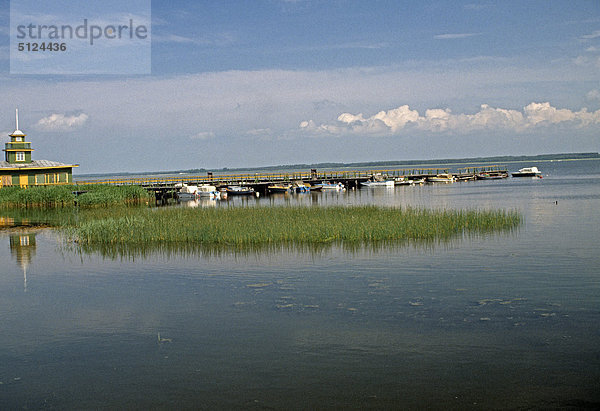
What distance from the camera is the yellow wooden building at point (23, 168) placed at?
2820 inches

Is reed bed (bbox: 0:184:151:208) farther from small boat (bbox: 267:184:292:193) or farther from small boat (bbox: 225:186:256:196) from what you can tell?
small boat (bbox: 267:184:292:193)

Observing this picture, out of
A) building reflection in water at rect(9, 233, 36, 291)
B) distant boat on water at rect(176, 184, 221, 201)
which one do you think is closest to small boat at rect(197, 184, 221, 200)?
distant boat on water at rect(176, 184, 221, 201)

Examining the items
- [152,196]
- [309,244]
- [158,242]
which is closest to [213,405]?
[309,244]

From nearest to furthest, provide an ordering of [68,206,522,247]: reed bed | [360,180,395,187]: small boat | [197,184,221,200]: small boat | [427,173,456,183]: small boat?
[68,206,522,247]: reed bed → [197,184,221,200]: small boat → [360,180,395,187]: small boat → [427,173,456,183]: small boat

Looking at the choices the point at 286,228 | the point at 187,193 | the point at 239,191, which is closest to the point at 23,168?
the point at 187,193

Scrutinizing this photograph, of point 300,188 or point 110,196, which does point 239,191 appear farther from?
point 110,196

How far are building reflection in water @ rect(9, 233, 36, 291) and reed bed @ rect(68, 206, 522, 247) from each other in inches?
99.2

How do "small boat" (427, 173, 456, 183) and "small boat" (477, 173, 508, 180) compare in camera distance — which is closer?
"small boat" (427, 173, 456, 183)

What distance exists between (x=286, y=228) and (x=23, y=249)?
47.7 ft

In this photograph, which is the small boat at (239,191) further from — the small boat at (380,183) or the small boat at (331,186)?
the small boat at (380,183)

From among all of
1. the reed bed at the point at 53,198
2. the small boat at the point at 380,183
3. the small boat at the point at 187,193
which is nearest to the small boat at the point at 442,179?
the small boat at the point at 380,183

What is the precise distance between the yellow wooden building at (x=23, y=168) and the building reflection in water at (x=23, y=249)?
3469cm

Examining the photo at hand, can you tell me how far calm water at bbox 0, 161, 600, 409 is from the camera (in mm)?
12125

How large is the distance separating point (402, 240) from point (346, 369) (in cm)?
1852
